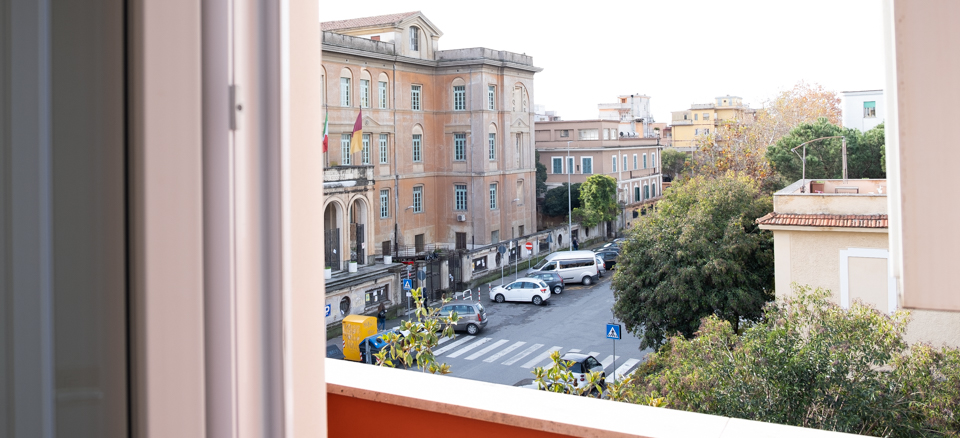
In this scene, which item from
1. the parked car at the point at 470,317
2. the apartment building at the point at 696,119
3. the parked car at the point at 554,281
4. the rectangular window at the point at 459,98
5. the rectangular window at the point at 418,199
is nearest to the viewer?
the parked car at the point at 470,317

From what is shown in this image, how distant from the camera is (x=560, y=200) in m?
20.6

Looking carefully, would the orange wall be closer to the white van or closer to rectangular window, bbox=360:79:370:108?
the white van

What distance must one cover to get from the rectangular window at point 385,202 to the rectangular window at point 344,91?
225 cm

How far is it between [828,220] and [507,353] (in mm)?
5122

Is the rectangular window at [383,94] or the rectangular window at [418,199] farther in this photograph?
the rectangular window at [418,199]

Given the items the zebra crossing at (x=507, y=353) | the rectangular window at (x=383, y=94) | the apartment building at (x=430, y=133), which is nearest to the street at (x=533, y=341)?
the zebra crossing at (x=507, y=353)

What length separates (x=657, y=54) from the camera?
4169cm

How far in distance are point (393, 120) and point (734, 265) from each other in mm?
9949

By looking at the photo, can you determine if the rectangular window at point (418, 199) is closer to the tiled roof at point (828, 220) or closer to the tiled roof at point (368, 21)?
the tiled roof at point (368, 21)

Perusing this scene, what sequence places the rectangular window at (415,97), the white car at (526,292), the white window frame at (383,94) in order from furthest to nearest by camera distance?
the rectangular window at (415,97) → the white window frame at (383,94) → the white car at (526,292)

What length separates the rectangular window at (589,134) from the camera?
21.7 m

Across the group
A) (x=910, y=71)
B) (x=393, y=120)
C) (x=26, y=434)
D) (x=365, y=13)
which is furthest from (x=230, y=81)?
(x=365, y=13)

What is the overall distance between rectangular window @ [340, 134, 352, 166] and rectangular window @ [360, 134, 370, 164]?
1.16 ft

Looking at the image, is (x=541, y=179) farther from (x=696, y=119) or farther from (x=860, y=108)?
(x=696, y=119)
